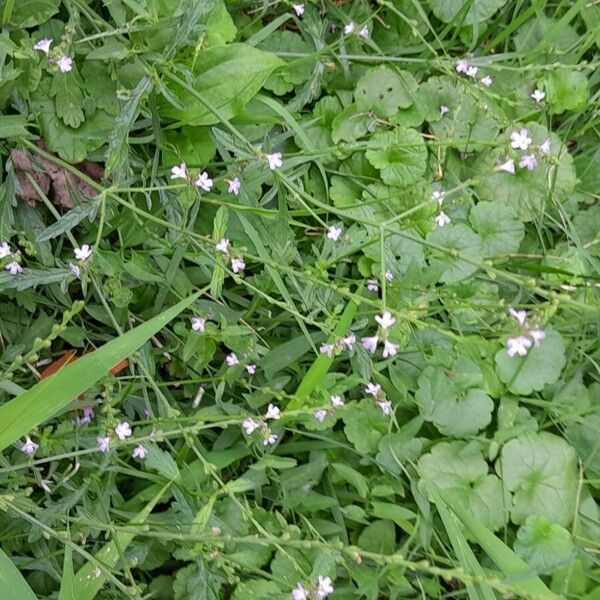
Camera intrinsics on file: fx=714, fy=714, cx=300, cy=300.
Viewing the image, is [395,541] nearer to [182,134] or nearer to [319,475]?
[319,475]

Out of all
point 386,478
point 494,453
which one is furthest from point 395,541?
point 494,453

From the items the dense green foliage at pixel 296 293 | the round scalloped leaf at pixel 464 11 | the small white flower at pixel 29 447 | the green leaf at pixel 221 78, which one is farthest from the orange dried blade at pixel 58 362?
the round scalloped leaf at pixel 464 11

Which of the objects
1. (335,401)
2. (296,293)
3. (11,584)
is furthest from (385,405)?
(11,584)

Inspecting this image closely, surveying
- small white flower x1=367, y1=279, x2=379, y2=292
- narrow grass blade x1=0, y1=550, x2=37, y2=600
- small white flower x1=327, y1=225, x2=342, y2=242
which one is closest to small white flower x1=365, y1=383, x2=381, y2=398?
small white flower x1=367, y1=279, x2=379, y2=292

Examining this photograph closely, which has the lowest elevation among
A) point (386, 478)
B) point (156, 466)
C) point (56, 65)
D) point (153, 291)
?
point (386, 478)

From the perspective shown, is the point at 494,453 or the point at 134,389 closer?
the point at 134,389

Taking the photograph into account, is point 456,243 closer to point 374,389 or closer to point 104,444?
point 374,389

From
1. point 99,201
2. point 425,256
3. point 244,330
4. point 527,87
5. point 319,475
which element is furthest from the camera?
point 527,87
